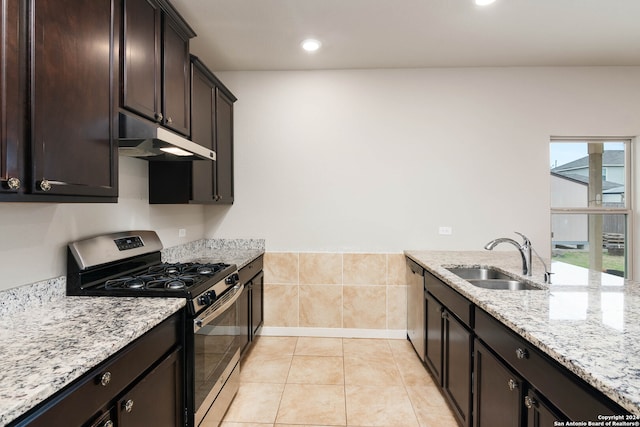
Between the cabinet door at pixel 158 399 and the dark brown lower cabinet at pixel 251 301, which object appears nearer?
the cabinet door at pixel 158 399

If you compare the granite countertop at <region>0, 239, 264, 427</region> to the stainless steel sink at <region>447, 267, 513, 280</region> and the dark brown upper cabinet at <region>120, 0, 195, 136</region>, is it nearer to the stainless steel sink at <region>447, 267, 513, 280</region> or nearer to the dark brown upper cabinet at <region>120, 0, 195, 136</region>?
the dark brown upper cabinet at <region>120, 0, 195, 136</region>

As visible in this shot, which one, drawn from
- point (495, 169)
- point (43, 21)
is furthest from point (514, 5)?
point (43, 21)

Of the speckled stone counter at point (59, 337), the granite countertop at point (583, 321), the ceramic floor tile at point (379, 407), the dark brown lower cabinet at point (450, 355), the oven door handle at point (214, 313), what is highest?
the granite countertop at point (583, 321)

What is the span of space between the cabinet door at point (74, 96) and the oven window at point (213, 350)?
88 centimetres

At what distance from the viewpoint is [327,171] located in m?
3.37

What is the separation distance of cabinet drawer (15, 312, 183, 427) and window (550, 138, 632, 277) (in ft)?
11.9

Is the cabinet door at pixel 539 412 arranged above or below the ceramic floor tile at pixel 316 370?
above

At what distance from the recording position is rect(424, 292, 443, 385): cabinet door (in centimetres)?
225

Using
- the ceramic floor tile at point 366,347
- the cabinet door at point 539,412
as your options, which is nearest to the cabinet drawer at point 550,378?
the cabinet door at point 539,412

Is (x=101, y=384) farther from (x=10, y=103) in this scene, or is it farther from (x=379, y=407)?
(x=379, y=407)

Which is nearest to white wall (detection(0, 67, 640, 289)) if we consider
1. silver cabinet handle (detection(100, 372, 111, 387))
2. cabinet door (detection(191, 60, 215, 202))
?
cabinet door (detection(191, 60, 215, 202))

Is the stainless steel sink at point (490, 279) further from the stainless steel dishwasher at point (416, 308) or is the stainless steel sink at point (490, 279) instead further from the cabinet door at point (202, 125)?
the cabinet door at point (202, 125)

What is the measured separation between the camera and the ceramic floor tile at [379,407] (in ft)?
6.72

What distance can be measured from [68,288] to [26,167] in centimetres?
87
